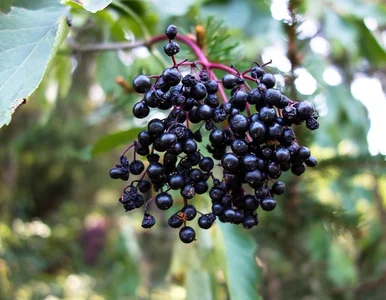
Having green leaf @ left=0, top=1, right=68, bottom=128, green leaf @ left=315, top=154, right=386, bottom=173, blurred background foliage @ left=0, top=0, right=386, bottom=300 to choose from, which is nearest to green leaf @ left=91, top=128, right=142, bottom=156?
blurred background foliage @ left=0, top=0, right=386, bottom=300

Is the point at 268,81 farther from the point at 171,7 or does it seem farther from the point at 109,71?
the point at 109,71

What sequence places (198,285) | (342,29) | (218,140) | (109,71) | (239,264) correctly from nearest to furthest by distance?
(218,140) < (239,264) < (198,285) < (109,71) < (342,29)

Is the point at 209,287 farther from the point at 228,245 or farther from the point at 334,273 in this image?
the point at 334,273

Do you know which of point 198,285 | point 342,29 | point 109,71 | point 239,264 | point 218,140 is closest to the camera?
point 218,140

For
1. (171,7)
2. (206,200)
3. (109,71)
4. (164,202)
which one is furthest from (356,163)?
(109,71)

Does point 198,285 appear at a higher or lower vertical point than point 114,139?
lower

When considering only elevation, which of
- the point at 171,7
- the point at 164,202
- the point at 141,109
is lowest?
the point at 164,202
